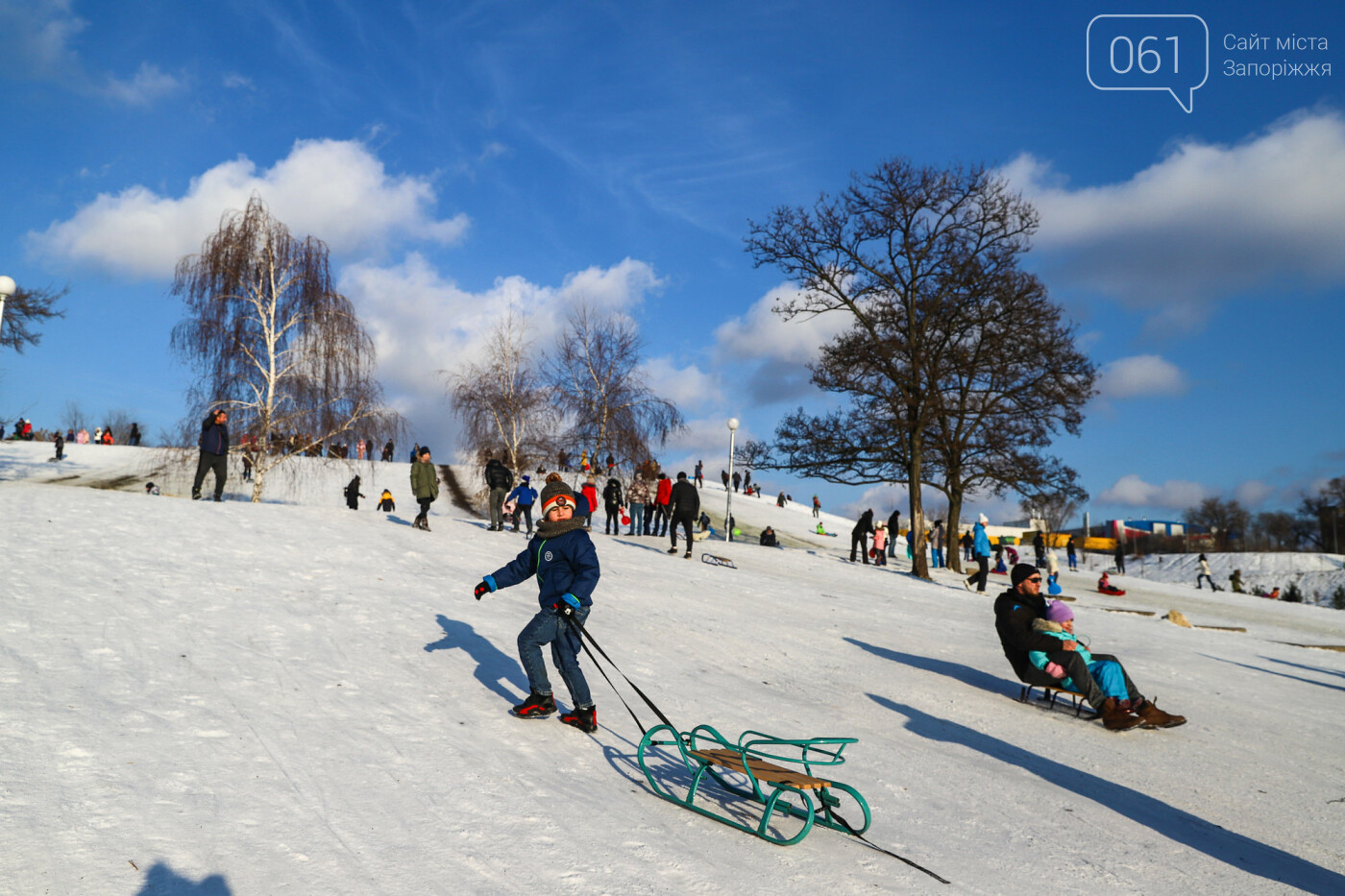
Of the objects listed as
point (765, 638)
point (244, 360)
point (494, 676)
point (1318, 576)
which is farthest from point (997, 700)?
point (1318, 576)

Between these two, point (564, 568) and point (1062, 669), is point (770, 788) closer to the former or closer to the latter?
point (564, 568)

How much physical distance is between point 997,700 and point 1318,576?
62.8m

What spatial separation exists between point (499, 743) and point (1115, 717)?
5797 mm

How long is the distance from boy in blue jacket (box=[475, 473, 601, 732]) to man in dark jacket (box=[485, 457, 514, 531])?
13.4m

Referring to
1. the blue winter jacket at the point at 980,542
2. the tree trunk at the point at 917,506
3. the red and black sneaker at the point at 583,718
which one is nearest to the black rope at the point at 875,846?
the red and black sneaker at the point at 583,718

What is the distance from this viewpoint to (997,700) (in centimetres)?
887

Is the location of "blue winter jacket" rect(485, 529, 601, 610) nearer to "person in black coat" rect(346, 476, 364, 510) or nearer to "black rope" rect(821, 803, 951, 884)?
"black rope" rect(821, 803, 951, 884)

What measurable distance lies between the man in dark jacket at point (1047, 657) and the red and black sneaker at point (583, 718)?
447 centimetres

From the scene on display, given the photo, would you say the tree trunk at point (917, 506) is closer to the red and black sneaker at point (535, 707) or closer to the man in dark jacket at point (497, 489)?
the man in dark jacket at point (497, 489)

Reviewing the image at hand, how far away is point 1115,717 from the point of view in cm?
777

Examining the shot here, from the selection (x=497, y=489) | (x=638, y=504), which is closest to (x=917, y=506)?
(x=638, y=504)

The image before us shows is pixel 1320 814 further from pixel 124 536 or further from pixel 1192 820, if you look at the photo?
pixel 124 536

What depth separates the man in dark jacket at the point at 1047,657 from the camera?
785 centimetres

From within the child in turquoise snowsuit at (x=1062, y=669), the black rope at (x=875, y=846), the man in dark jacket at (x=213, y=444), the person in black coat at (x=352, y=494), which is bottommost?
the black rope at (x=875, y=846)
